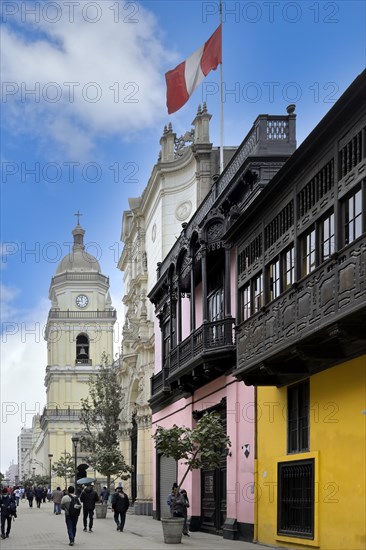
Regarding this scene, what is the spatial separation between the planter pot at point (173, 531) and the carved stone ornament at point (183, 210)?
2105 cm

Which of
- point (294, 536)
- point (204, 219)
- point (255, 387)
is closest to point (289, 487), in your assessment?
point (294, 536)

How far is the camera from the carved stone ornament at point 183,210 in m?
44.8

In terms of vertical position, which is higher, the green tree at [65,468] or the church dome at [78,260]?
the church dome at [78,260]

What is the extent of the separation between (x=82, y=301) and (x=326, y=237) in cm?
8666

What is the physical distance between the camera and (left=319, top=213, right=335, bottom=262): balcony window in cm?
1822

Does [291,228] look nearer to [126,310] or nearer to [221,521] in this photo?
[221,521]

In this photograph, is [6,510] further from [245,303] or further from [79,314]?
[79,314]

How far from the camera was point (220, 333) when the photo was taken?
27.4 m

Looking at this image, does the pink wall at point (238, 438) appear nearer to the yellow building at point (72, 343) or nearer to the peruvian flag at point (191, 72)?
the peruvian flag at point (191, 72)

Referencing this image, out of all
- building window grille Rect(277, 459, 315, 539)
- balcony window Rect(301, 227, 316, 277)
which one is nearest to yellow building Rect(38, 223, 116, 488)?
building window grille Rect(277, 459, 315, 539)

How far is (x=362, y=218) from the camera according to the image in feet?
53.3

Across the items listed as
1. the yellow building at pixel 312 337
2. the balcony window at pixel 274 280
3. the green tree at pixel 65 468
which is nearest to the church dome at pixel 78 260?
the green tree at pixel 65 468

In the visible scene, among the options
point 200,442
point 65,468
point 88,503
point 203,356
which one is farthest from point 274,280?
point 65,468

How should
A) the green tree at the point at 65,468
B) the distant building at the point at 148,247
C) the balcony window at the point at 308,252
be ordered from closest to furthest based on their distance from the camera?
the balcony window at the point at 308,252 < the distant building at the point at 148,247 < the green tree at the point at 65,468
